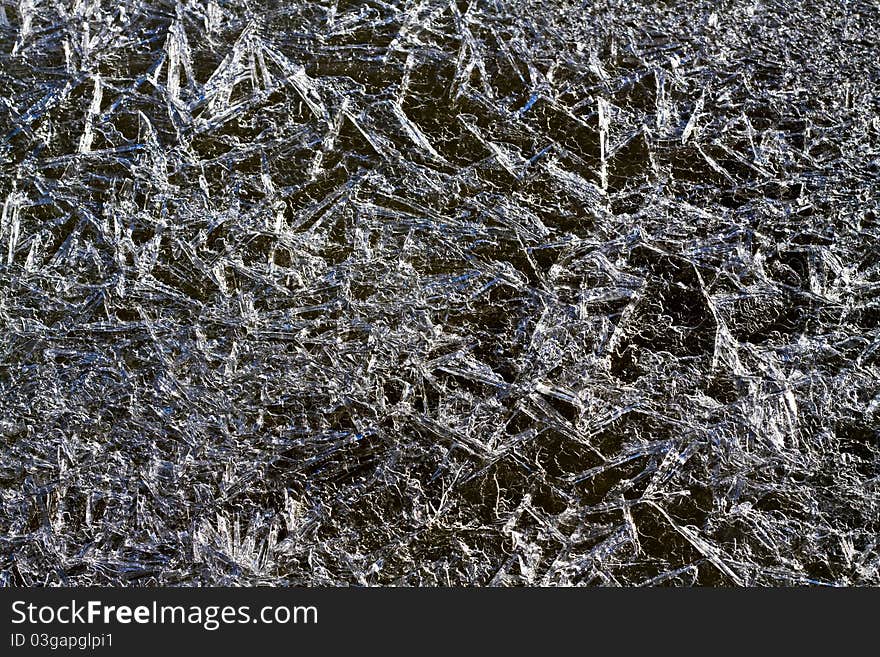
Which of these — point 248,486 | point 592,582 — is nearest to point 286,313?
point 248,486

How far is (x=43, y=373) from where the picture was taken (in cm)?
67

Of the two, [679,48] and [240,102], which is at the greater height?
[679,48]

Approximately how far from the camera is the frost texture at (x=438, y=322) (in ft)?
2.17

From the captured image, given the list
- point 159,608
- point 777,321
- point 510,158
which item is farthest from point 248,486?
point 777,321

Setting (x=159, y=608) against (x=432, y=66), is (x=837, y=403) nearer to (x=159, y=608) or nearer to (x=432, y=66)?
(x=432, y=66)

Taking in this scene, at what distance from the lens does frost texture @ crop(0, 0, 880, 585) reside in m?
0.66

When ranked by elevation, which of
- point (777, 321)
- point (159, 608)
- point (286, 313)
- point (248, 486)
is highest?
point (777, 321)

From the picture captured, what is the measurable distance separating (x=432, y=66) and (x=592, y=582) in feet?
1.88

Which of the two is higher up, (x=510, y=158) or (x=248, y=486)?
(x=510, y=158)

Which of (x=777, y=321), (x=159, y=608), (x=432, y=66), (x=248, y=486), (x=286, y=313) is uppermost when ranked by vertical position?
(x=432, y=66)

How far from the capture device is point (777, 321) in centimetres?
67

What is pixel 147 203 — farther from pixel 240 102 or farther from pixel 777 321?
pixel 777 321

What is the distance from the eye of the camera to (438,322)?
0.67 metres

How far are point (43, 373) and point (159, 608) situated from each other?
27cm
